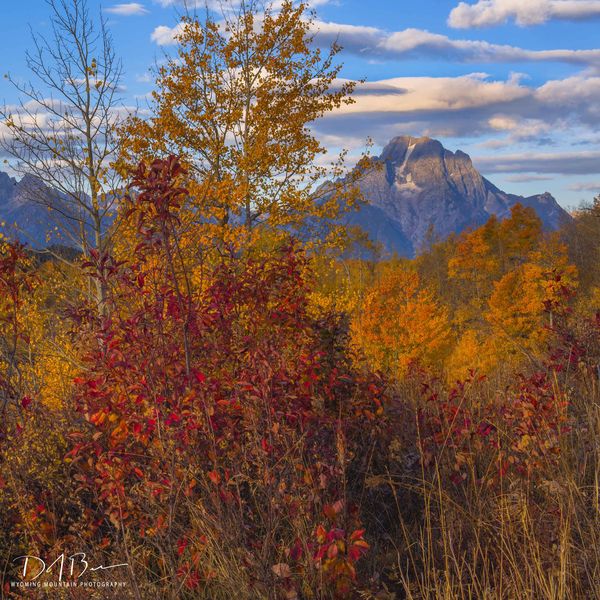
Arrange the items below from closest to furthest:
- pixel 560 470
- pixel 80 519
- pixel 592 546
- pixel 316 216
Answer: pixel 592 546, pixel 560 470, pixel 80 519, pixel 316 216

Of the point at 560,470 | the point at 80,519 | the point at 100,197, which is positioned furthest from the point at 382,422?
the point at 100,197

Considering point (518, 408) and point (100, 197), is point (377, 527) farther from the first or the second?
point (100, 197)

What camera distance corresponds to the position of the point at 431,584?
11.6 feet

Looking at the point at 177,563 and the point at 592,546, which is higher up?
the point at 592,546

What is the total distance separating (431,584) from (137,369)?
6.99ft
